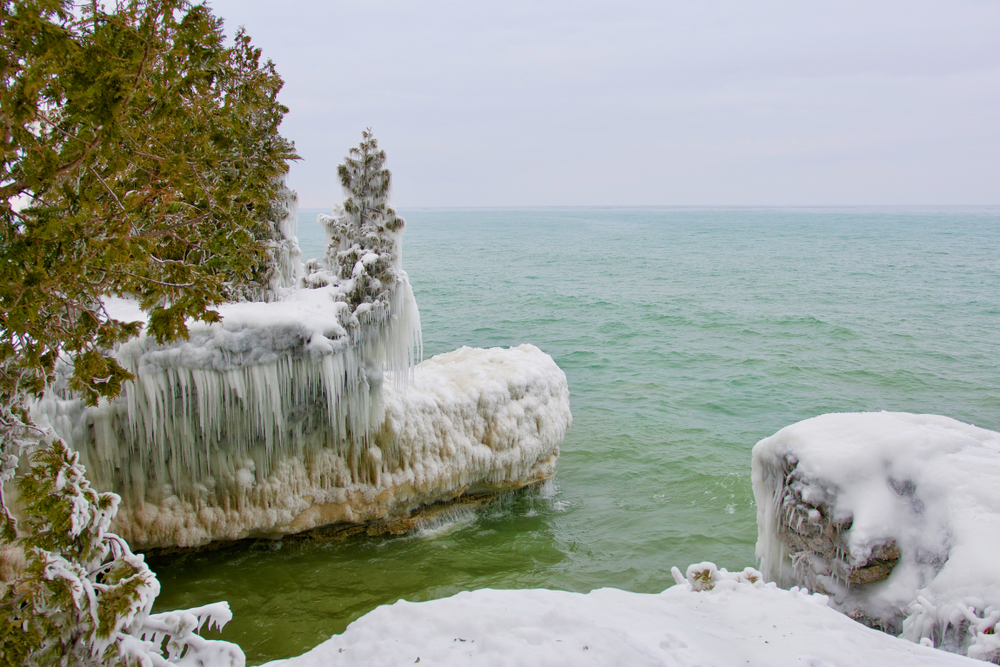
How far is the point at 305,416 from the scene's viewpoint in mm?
9008

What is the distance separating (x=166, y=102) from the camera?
13.0 feet

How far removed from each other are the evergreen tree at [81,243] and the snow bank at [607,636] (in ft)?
4.60

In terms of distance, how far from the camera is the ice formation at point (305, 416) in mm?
7758

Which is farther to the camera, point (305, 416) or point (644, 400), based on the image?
point (644, 400)

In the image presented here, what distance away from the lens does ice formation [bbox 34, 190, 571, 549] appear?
776 cm

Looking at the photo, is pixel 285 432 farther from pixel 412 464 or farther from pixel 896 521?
pixel 896 521

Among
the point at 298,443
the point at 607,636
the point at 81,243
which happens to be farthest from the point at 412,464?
the point at 81,243

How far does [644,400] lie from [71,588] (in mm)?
16165

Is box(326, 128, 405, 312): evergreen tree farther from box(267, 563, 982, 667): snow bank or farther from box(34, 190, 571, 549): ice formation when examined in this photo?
box(267, 563, 982, 667): snow bank

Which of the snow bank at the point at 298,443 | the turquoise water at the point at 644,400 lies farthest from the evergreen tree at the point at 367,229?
the turquoise water at the point at 644,400

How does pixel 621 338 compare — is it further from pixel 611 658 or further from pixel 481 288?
pixel 611 658

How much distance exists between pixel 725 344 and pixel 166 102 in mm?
24189

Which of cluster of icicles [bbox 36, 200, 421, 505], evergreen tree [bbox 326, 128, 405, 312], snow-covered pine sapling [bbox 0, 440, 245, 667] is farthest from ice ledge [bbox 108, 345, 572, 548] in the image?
snow-covered pine sapling [bbox 0, 440, 245, 667]

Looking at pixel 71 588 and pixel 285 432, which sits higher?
pixel 71 588
